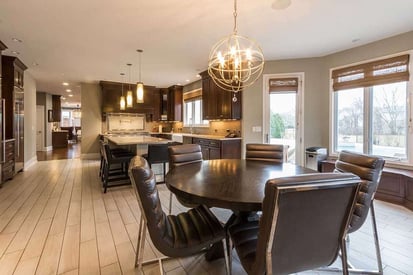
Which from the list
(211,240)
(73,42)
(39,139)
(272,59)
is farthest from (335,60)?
(39,139)

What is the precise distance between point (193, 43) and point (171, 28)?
2.26 ft

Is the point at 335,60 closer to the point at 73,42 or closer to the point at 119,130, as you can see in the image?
the point at 73,42

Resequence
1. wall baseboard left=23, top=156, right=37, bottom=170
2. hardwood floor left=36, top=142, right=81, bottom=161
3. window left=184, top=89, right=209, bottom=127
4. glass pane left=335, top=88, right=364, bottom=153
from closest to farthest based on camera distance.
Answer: glass pane left=335, top=88, right=364, bottom=153 < wall baseboard left=23, top=156, right=37, bottom=170 < window left=184, top=89, right=209, bottom=127 < hardwood floor left=36, top=142, right=81, bottom=161

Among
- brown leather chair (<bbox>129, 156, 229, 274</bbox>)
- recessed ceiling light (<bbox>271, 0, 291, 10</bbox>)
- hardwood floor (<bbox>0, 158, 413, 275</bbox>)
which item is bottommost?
hardwood floor (<bbox>0, 158, 413, 275</bbox>)

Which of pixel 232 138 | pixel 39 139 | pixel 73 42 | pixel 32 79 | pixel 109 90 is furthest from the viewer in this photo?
pixel 39 139

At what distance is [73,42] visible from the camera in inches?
155

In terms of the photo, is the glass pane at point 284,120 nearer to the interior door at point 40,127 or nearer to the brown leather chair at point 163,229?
the brown leather chair at point 163,229

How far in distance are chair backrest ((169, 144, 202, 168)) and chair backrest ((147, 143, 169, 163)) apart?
1.62 metres

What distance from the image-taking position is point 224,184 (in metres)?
1.68

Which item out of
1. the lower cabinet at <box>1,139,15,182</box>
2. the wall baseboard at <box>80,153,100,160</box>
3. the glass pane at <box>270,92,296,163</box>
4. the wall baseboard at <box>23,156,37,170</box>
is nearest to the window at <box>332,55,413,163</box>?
the glass pane at <box>270,92,296,163</box>

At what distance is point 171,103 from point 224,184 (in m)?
7.22

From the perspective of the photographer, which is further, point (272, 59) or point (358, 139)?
point (272, 59)

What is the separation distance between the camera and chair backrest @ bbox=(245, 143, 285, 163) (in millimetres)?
2861

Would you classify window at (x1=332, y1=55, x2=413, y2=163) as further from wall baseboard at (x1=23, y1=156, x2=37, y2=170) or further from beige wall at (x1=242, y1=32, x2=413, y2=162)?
wall baseboard at (x1=23, y1=156, x2=37, y2=170)
